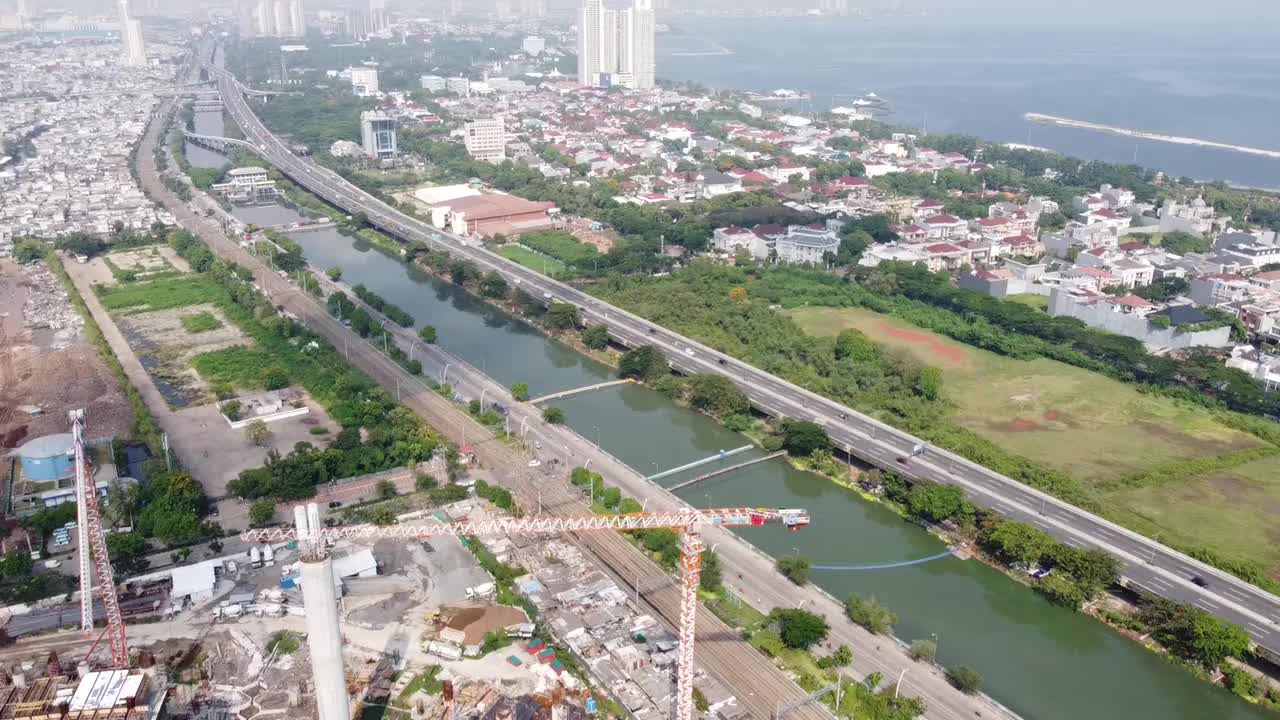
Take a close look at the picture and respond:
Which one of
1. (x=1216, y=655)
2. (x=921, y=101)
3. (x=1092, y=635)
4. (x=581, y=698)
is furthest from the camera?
(x=921, y=101)

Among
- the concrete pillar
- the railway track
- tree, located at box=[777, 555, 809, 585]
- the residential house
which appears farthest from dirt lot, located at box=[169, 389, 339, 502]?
the residential house

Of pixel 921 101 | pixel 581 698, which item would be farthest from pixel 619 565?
pixel 921 101

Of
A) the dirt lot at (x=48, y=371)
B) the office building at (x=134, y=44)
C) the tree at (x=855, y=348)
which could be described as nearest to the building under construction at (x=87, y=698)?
the dirt lot at (x=48, y=371)

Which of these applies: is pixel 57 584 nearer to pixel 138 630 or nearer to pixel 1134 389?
pixel 138 630

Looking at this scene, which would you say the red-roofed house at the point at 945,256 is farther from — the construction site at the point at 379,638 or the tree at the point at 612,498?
the construction site at the point at 379,638

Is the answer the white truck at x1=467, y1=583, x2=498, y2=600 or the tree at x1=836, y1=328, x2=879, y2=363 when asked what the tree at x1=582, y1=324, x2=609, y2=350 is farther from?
the white truck at x1=467, y1=583, x2=498, y2=600
